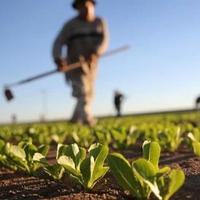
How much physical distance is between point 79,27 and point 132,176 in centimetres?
748

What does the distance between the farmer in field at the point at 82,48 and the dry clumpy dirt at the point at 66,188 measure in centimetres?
632

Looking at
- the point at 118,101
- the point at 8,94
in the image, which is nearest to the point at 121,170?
the point at 8,94

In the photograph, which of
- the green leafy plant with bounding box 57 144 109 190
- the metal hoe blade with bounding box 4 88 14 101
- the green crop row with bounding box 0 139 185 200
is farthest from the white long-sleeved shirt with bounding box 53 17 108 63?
the green leafy plant with bounding box 57 144 109 190

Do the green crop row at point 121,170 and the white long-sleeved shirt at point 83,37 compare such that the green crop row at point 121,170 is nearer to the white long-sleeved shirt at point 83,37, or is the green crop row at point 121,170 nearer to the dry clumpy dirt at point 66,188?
the dry clumpy dirt at point 66,188

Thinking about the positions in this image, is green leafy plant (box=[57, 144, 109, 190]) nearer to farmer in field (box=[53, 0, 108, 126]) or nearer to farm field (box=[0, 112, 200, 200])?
farm field (box=[0, 112, 200, 200])

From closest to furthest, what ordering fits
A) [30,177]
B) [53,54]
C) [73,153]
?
[73,153] → [30,177] → [53,54]

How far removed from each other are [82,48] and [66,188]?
7.14 metres

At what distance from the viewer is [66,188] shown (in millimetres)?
2318

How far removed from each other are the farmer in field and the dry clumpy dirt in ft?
20.7

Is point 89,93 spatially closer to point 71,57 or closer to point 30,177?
point 71,57

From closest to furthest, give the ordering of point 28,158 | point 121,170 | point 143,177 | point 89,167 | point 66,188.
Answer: point 143,177 < point 121,170 < point 89,167 < point 66,188 < point 28,158

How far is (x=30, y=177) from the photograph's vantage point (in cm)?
276

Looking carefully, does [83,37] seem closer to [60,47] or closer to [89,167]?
[60,47]

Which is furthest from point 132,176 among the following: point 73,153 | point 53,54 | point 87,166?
point 53,54
